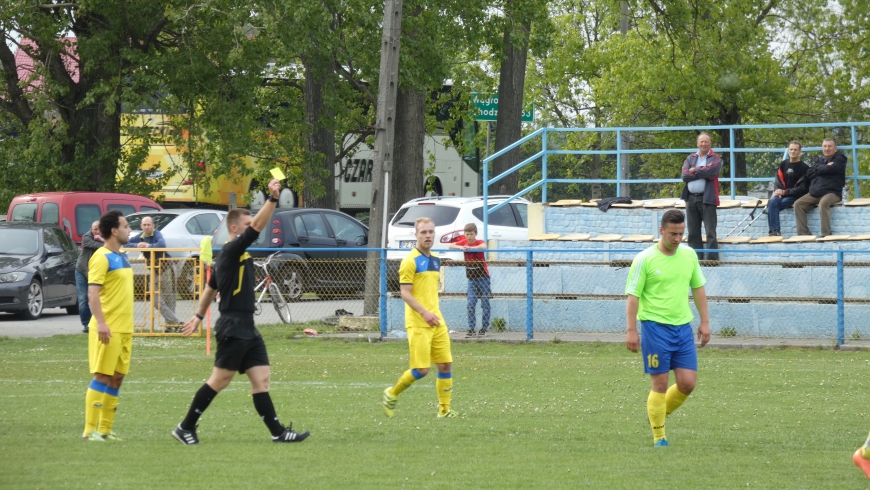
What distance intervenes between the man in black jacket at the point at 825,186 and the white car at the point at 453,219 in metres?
4.79

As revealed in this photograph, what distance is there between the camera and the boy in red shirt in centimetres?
1736

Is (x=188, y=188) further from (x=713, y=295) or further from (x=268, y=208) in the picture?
(x=268, y=208)

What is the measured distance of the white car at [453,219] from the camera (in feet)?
69.6

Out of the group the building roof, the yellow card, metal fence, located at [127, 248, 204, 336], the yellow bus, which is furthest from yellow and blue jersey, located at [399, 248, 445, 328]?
the yellow bus

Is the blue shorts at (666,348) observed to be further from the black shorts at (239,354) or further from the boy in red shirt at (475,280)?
the boy in red shirt at (475,280)

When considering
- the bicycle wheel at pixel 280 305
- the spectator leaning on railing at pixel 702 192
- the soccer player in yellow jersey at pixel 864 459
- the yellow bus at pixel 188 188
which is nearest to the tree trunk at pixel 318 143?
the yellow bus at pixel 188 188

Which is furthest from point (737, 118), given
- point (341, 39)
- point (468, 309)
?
point (468, 309)

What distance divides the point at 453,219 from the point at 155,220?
670 cm

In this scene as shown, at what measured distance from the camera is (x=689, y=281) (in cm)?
869

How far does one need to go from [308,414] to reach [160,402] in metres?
1.67

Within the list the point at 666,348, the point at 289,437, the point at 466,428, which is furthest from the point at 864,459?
the point at 289,437

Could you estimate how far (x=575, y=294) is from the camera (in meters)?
17.8

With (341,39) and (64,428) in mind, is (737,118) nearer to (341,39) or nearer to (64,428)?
(341,39)

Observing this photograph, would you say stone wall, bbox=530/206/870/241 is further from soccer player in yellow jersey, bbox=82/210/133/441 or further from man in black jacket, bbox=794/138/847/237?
soccer player in yellow jersey, bbox=82/210/133/441
